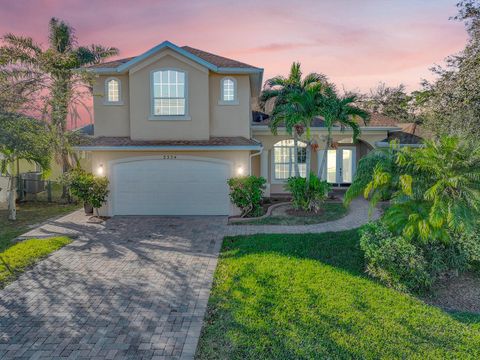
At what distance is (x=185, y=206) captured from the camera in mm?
14805

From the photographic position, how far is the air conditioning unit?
62.6ft

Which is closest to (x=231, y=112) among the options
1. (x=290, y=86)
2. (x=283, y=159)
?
(x=290, y=86)

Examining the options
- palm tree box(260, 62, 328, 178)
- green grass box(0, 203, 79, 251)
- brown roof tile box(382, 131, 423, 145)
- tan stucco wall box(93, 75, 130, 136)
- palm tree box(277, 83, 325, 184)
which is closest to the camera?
green grass box(0, 203, 79, 251)

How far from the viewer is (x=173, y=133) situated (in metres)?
→ 15.0

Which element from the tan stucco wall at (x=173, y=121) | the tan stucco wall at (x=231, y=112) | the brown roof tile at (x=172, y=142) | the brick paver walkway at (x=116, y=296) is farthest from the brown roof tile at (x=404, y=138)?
the brick paver walkway at (x=116, y=296)

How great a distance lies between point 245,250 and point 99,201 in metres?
7.24

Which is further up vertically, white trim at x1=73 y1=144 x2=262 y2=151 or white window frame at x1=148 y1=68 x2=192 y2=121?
white window frame at x1=148 y1=68 x2=192 y2=121

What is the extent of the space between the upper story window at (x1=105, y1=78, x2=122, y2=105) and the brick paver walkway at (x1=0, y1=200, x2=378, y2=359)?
6155 mm

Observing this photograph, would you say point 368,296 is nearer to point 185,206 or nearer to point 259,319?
point 259,319

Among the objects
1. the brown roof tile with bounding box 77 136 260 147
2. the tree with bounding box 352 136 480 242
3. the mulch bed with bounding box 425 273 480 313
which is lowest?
the mulch bed with bounding box 425 273 480 313

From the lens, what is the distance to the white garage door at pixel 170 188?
578 inches

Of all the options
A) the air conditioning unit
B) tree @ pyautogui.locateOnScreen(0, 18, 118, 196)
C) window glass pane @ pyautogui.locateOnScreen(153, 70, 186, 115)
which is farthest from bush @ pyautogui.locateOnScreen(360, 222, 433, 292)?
the air conditioning unit

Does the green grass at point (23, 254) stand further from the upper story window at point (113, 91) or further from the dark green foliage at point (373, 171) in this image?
the dark green foliage at point (373, 171)

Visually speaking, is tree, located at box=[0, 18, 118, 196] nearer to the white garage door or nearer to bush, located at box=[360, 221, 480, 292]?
the white garage door
